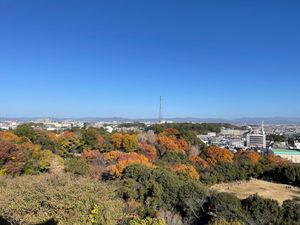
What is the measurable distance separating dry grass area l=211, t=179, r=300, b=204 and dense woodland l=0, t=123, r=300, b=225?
2.61 ft

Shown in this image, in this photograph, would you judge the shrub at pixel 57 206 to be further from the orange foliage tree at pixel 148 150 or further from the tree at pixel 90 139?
the tree at pixel 90 139

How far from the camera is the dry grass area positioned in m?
22.0

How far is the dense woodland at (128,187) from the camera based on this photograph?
29.4ft

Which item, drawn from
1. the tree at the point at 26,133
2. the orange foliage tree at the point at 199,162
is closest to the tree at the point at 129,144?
the orange foliage tree at the point at 199,162

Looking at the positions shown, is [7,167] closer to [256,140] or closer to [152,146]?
[152,146]

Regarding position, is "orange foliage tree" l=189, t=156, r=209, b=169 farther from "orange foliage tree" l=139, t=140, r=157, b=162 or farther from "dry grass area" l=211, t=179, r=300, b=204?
"orange foliage tree" l=139, t=140, r=157, b=162

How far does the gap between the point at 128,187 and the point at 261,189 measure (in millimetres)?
13393

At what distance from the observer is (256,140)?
65375 mm

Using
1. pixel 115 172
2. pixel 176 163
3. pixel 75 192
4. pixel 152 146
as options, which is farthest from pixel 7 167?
pixel 152 146

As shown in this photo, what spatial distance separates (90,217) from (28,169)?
10.7 metres

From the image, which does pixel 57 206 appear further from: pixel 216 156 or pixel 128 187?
pixel 216 156

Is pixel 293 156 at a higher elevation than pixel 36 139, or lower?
lower

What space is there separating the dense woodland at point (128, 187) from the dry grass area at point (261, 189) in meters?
0.79

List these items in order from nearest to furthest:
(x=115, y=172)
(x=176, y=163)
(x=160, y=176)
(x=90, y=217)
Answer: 1. (x=90, y=217)
2. (x=160, y=176)
3. (x=115, y=172)
4. (x=176, y=163)
